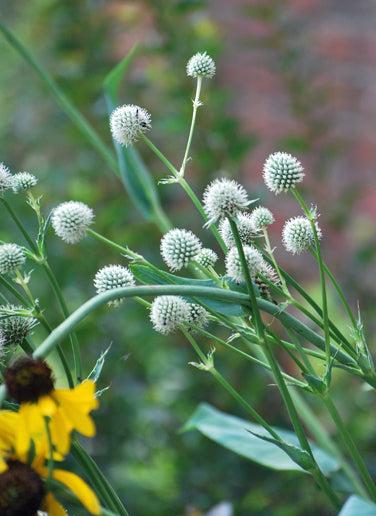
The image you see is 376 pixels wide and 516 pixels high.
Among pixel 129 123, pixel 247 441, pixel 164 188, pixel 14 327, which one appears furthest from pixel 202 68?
pixel 164 188

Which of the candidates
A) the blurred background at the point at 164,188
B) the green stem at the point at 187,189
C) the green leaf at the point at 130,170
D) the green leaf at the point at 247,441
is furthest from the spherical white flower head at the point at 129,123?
the blurred background at the point at 164,188

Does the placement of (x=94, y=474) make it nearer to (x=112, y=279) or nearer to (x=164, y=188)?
(x=112, y=279)

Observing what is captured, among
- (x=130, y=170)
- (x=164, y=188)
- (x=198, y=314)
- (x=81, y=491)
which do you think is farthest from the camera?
(x=164, y=188)

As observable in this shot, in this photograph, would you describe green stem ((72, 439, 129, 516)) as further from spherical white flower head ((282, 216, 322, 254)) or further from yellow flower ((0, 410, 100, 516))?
spherical white flower head ((282, 216, 322, 254))

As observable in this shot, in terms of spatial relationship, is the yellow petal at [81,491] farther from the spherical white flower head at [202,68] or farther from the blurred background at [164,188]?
the blurred background at [164,188]

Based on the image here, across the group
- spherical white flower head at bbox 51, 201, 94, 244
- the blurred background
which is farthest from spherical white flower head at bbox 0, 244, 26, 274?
the blurred background

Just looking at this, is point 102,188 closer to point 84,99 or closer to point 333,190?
point 84,99
